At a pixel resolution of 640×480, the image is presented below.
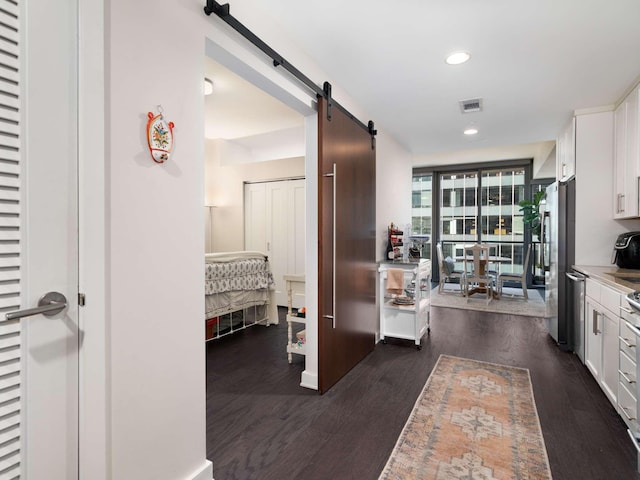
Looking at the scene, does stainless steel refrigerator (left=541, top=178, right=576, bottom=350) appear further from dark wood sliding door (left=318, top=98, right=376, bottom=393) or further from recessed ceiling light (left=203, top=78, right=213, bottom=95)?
recessed ceiling light (left=203, top=78, right=213, bottom=95)

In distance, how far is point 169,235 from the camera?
1.39 m

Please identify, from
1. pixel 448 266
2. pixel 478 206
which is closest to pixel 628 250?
pixel 448 266

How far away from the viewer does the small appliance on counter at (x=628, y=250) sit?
2.83 metres

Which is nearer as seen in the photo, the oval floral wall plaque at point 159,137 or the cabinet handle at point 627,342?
the oval floral wall plaque at point 159,137

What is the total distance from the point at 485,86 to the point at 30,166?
121 inches

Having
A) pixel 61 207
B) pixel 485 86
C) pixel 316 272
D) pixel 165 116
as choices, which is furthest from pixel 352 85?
pixel 61 207

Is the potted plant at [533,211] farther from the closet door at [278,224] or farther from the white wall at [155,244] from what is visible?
the white wall at [155,244]

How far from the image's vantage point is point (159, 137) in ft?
4.33

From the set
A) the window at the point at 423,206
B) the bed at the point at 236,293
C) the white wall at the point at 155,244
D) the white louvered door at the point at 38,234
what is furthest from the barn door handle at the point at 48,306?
the window at the point at 423,206

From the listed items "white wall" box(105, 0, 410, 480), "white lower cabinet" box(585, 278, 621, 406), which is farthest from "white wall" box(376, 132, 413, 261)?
"white wall" box(105, 0, 410, 480)

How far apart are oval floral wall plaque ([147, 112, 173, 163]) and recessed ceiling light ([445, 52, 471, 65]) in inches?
77.5

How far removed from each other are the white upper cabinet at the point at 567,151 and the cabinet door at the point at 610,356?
1.61m

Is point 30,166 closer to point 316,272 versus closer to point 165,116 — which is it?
point 165,116

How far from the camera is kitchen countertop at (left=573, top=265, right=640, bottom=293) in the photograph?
2131 mm
